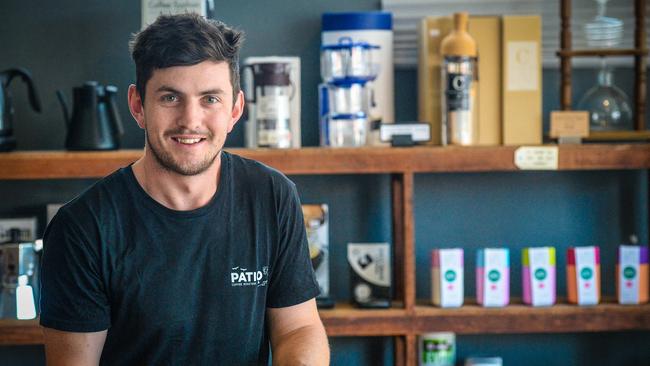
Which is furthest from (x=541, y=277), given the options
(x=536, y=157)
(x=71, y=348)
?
(x=71, y=348)

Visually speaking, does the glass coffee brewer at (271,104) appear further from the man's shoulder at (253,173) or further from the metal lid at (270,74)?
the man's shoulder at (253,173)

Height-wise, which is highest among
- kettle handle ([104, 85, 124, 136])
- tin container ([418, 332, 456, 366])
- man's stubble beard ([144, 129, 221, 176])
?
kettle handle ([104, 85, 124, 136])

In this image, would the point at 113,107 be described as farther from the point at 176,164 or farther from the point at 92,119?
the point at 176,164

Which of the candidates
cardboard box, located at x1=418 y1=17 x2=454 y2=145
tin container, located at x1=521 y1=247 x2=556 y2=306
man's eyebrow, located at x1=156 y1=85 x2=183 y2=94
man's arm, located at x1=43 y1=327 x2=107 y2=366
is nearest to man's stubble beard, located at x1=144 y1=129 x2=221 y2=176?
man's eyebrow, located at x1=156 y1=85 x2=183 y2=94

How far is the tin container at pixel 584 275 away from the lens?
3061mm

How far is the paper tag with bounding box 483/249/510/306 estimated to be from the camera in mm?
3035

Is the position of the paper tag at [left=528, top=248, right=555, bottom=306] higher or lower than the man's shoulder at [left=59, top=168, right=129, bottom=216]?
lower

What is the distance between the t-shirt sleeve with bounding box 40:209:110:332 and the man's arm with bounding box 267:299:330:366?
0.37 meters

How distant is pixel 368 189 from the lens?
330 cm

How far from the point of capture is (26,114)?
126 inches

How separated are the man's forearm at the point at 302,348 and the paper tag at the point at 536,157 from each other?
1.12 meters

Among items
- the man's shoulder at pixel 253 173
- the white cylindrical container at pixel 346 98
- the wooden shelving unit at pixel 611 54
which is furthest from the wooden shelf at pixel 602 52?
the man's shoulder at pixel 253 173

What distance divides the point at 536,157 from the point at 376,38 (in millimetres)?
627

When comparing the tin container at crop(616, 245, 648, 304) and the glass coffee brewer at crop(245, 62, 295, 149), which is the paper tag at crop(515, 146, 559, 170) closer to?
the tin container at crop(616, 245, 648, 304)
